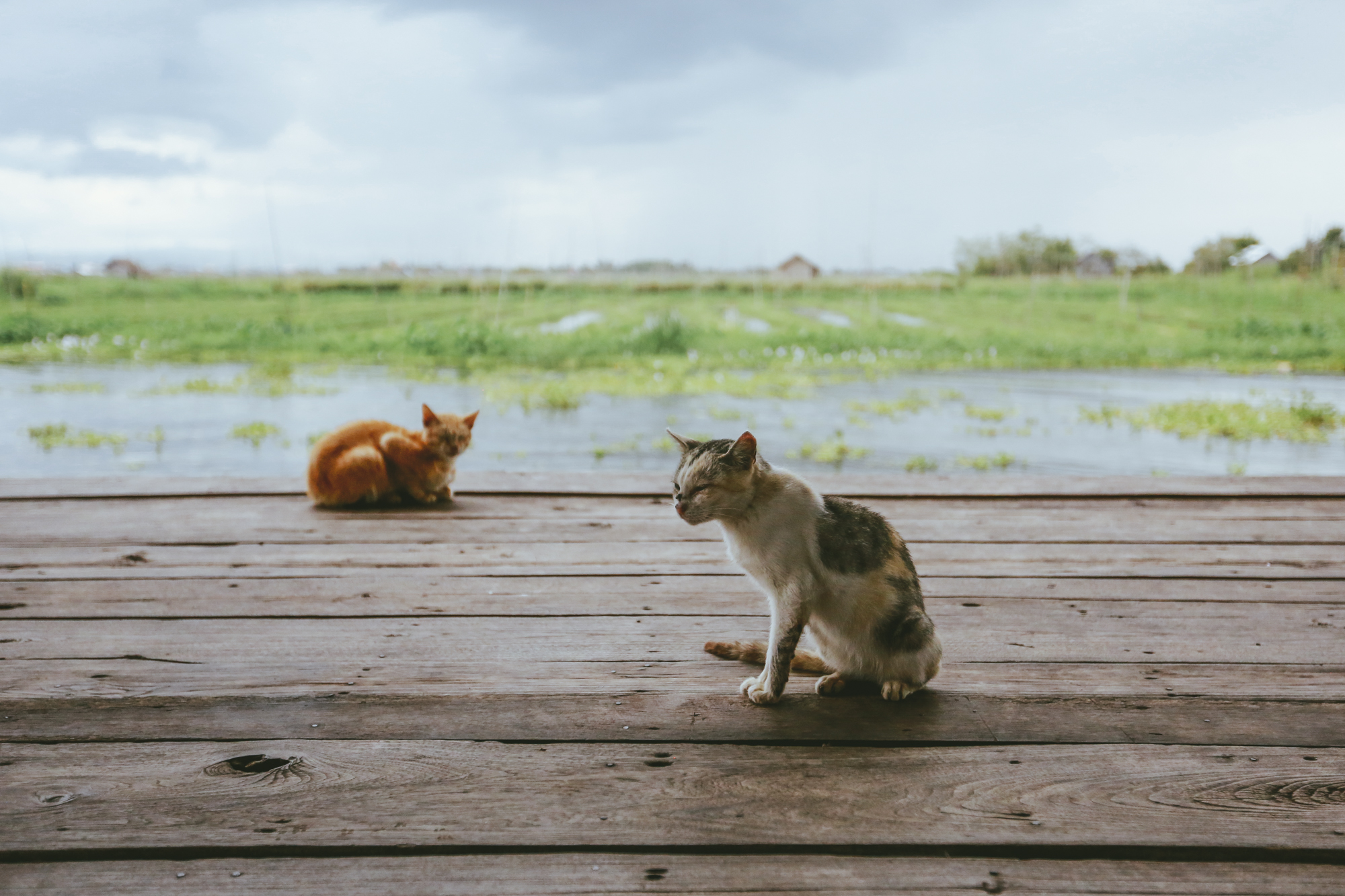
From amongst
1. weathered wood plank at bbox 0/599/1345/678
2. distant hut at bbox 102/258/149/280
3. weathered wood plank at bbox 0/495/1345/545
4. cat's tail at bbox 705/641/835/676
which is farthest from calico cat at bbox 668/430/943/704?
distant hut at bbox 102/258/149/280

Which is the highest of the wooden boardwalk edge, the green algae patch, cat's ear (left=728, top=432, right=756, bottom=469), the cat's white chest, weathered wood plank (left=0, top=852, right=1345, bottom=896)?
cat's ear (left=728, top=432, right=756, bottom=469)

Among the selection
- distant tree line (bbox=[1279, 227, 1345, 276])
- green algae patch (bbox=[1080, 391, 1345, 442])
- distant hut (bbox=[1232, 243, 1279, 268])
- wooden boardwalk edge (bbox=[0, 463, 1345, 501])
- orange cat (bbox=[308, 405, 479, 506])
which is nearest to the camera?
orange cat (bbox=[308, 405, 479, 506])

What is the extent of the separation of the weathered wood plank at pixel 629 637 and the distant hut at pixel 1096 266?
359 centimetres

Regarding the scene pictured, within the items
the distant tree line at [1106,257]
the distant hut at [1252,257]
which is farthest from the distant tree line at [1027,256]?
the distant hut at [1252,257]

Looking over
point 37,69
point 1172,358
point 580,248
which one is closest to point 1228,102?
point 1172,358

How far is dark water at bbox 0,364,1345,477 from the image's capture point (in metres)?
2.76

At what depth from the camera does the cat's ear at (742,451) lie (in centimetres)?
100

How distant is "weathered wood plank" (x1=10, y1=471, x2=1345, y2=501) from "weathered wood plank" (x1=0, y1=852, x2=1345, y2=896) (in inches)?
57.1

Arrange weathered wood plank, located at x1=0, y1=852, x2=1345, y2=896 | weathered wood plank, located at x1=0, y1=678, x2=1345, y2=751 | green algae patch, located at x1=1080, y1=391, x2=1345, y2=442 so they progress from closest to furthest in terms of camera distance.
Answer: weathered wood plank, located at x1=0, y1=852, x2=1345, y2=896 → weathered wood plank, located at x1=0, y1=678, x2=1345, y2=751 → green algae patch, located at x1=1080, y1=391, x2=1345, y2=442

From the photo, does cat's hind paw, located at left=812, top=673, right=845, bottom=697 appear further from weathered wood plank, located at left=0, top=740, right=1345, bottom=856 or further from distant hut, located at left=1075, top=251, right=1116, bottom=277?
distant hut, located at left=1075, top=251, right=1116, bottom=277

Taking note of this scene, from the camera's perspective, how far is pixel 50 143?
10.9 feet

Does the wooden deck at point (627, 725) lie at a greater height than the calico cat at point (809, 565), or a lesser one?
lesser

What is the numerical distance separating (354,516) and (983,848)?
168 centimetres

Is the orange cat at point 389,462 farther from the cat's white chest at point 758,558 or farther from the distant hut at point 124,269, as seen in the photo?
the distant hut at point 124,269
